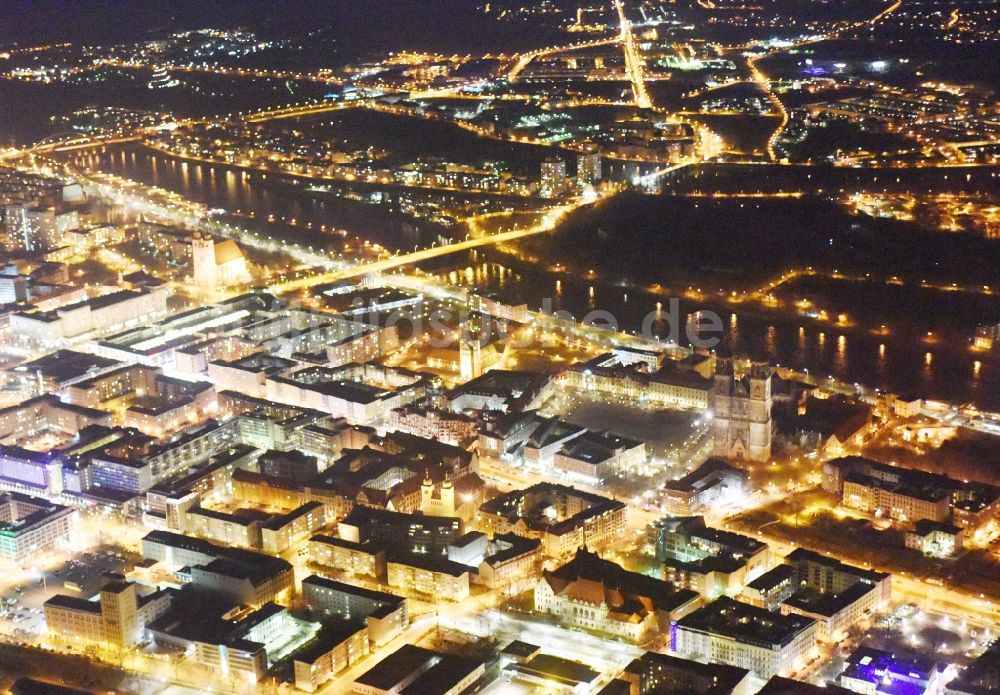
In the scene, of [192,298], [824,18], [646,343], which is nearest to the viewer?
[646,343]

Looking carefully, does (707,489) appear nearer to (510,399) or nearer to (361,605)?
(510,399)

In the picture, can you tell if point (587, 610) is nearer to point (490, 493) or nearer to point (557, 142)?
point (490, 493)

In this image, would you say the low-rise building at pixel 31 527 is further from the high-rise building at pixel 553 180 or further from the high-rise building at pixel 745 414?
the high-rise building at pixel 553 180

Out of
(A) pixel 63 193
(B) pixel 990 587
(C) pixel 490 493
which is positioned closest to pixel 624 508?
(C) pixel 490 493

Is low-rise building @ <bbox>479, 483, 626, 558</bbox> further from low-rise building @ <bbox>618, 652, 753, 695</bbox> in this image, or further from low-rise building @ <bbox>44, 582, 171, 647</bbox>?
low-rise building @ <bbox>44, 582, 171, 647</bbox>

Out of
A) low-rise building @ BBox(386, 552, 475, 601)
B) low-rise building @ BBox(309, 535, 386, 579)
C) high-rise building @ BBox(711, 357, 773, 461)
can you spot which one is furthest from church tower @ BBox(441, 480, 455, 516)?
high-rise building @ BBox(711, 357, 773, 461)
